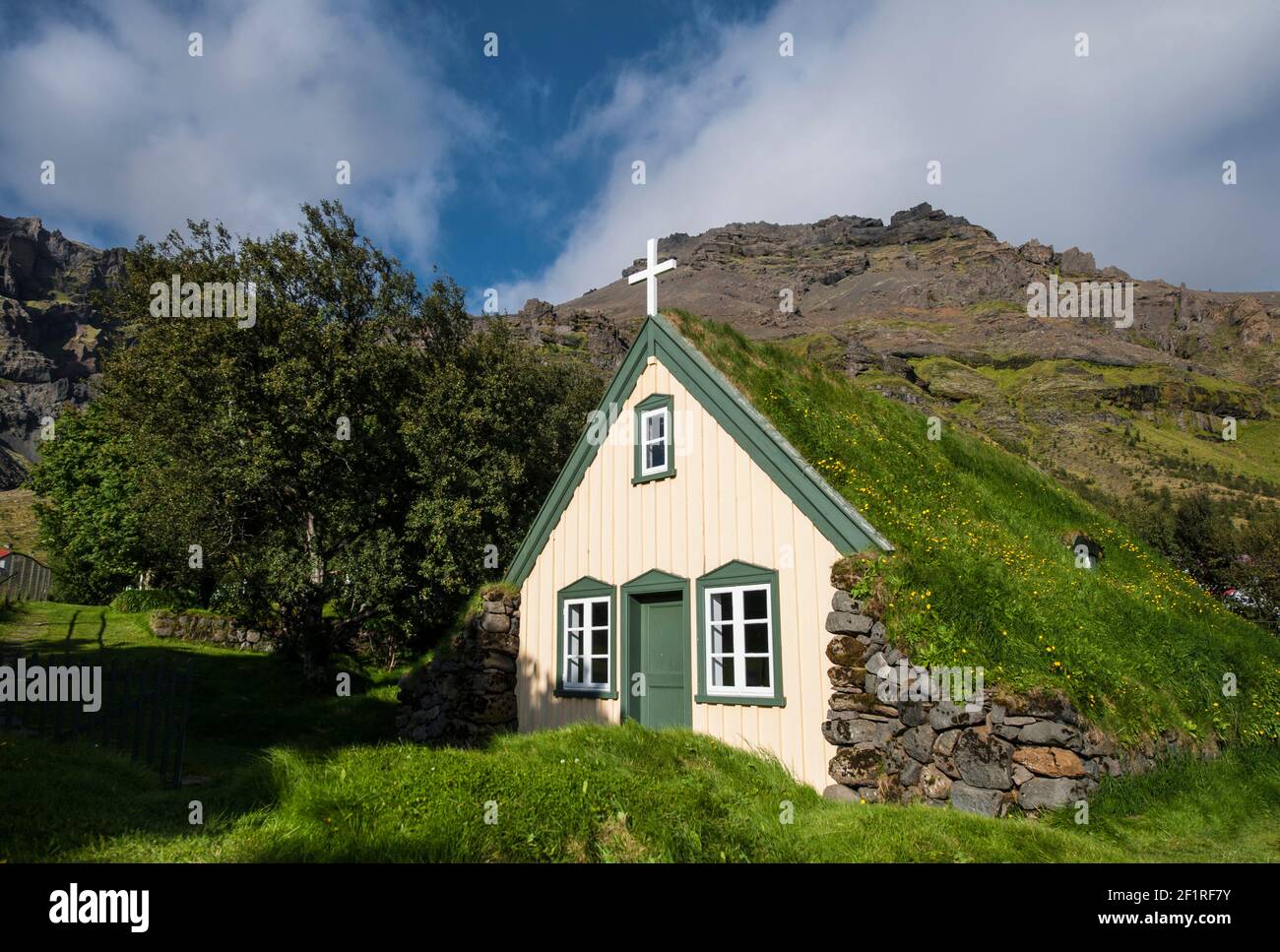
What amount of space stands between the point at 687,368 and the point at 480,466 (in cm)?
1243

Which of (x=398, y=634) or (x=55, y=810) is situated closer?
(x=55, y=810)

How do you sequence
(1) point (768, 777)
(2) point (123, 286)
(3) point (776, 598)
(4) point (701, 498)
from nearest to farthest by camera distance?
(1) point (768, 777), (3) point (776, 598), (4) point (701, 498), (2) point (123, 286)

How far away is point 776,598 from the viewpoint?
9664 millimetres

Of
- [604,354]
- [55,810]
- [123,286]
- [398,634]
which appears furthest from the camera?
[604,354]

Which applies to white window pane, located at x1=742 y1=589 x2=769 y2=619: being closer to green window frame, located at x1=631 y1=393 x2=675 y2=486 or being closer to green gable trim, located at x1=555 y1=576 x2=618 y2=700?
green window frame, located at x1=631 y1=393 x2=675 y2=486

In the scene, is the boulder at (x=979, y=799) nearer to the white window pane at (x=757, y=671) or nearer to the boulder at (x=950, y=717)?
the boulder at (x=950, y=717)

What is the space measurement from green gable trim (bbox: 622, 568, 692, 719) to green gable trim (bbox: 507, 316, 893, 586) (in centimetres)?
227

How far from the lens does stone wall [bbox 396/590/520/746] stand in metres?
13.2

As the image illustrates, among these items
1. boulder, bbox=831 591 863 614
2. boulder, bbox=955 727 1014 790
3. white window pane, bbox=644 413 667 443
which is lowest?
boulder, bbox=955 727 1014 790

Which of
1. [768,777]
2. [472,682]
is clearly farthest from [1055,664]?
[472,682]

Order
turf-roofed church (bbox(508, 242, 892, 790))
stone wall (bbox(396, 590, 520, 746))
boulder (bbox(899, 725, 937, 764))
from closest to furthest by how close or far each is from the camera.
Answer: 1. boulder (bbox(899, 725, 937, 764))
2. turf-roofed church (bbox(508, 242, 892, 790))
3. stone wall (bbox(396, 590, 520, 746))

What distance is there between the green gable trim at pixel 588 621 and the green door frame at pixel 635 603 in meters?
0.17

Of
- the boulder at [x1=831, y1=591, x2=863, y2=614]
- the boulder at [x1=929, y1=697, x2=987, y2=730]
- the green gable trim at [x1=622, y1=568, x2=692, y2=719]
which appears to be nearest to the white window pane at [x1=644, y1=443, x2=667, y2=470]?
the green gable trim at [x1=622, y1=568, x2=692, y2=719]
